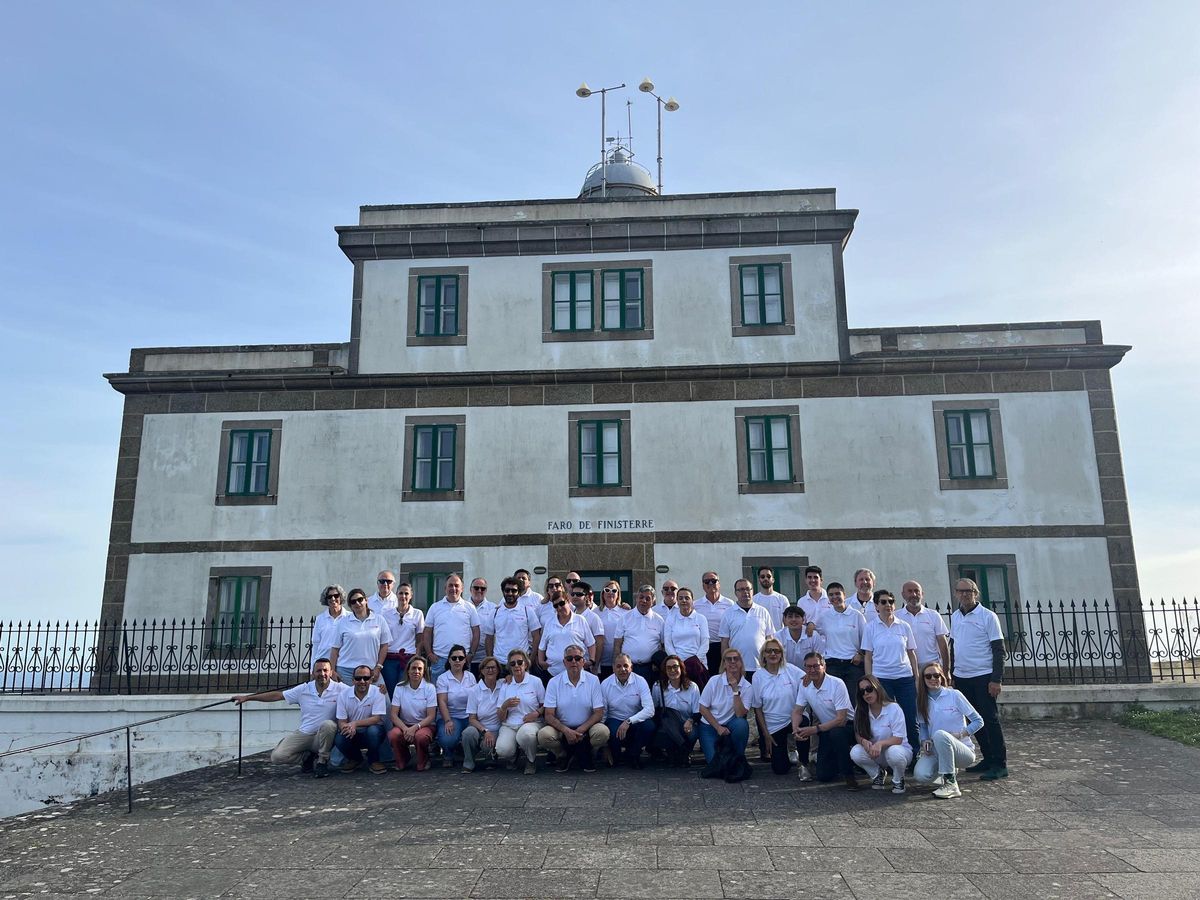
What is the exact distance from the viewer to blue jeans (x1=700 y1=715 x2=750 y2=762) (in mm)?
10109

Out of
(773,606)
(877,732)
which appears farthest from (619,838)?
(773,606)

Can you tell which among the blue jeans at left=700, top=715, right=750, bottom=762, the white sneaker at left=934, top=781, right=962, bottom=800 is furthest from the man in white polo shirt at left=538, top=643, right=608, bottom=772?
the white sneaker at left=934, top=781, right=962, bottom=800

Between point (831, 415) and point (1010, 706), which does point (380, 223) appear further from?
point (1010, 706)

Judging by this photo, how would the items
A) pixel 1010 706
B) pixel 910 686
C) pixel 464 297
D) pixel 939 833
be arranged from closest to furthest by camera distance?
pixel 939 833, pixel 910 686, pixel 1010 706, pixel 464 297

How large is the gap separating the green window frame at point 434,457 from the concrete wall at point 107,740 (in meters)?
5.99

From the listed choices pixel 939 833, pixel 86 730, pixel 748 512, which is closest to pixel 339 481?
pixel 86 730

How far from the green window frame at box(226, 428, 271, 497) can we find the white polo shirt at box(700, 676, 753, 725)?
1389 cm

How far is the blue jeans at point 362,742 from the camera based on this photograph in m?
11.0

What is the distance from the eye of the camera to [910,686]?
404 inches

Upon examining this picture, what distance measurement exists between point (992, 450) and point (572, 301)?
9916 millimetres

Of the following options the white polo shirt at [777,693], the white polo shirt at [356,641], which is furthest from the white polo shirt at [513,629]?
the white polo shirt at [777,693]

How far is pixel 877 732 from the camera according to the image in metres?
9.59

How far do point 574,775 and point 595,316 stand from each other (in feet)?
43.0

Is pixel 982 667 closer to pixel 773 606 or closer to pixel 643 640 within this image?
pixel 773 606
